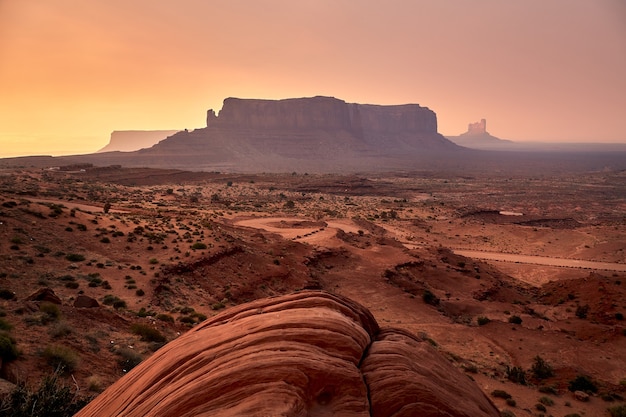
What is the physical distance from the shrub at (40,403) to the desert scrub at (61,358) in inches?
80.9

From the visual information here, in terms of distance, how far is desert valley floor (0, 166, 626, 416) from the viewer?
1249 centimetres

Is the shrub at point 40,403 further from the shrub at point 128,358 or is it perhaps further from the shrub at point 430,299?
the shrub at point 430,299

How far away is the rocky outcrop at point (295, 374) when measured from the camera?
189 inches

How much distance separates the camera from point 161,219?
3234 cm

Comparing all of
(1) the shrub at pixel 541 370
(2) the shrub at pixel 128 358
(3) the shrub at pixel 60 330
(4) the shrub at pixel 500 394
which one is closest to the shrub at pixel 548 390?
(1) the shrub at pixel 541 370

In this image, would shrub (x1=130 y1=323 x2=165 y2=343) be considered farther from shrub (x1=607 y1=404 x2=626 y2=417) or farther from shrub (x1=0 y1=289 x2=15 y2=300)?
shrub (x1=607 y1=404 x2=626 y2=417)

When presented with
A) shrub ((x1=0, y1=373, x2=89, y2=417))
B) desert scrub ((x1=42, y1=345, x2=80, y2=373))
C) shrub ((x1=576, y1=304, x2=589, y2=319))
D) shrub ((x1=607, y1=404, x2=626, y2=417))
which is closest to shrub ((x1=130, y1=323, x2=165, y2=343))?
desert scrub ((x1=42, y1=345, x2=80, y2=373))

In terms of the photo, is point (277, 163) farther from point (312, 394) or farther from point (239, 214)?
point (312, 394)

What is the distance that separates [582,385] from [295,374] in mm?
15284

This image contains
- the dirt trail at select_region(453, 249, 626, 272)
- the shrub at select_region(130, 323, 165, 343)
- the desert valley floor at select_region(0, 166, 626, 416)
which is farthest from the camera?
the dirt trail at select_region(453, 249, 626, 272)

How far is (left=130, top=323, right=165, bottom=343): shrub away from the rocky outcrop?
21.8 ft

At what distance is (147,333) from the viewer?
1284 cm

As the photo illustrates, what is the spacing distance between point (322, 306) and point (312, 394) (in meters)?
1.92

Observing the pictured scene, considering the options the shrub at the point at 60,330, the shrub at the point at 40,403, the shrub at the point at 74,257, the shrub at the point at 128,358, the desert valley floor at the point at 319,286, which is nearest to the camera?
the shrub at the point at 40,403
